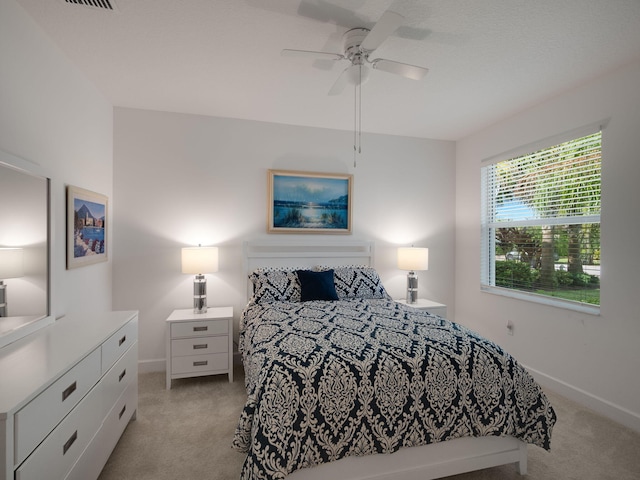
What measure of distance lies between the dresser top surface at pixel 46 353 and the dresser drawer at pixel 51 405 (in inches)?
1.5

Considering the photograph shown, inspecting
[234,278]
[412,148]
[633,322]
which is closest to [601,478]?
[633,322]

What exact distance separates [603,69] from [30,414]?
154 inches

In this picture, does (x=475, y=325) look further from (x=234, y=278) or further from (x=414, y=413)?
(x=234, y=278)

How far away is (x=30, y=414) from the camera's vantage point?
3.66 feet

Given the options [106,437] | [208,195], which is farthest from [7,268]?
[208,195]

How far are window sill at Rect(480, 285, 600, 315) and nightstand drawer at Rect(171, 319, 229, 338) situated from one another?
2.90m

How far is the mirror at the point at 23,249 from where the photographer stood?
5.23 feet

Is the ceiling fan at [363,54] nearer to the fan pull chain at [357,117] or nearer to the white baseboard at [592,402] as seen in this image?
the fan pull chain at [357,117]

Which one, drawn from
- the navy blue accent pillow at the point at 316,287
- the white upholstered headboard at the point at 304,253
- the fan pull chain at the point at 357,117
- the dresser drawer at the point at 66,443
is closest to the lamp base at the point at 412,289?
the white upholstered headboard at the point at 304,253

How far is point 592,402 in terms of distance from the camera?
2541 millimetres

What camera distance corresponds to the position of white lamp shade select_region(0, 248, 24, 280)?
5.14 ft

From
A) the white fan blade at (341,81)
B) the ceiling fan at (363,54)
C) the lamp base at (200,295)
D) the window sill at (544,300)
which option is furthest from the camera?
the lamp base at (200,295)

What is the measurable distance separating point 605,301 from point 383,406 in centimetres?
213

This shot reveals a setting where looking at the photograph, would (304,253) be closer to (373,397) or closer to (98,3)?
(373,397)
